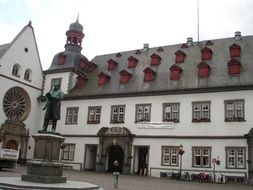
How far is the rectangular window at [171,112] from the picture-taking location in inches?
1281

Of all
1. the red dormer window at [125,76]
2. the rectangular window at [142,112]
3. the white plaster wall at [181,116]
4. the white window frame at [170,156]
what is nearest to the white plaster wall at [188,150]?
the white window frame at [170,156]

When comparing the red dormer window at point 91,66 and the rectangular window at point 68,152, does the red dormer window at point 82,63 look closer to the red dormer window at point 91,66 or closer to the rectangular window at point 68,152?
the red dormer window at point 91,66

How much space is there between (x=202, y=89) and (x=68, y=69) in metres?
15.8

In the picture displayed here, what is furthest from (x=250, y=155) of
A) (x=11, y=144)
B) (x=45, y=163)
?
(x=11, y=144)

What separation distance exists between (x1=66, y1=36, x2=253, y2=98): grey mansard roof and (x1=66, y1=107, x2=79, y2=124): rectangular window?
1.51m

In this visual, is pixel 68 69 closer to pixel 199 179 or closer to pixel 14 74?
pixel 14 74

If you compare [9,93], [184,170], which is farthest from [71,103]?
[184,170]

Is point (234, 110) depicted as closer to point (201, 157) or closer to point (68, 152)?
point (201, 157)

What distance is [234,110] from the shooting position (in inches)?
1180

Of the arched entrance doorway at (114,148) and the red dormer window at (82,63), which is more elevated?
the red dormer window at (82,63)

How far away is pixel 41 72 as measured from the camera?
41.6m

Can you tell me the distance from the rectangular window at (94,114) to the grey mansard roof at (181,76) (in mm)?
1367

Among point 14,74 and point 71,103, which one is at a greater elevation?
point 14,74

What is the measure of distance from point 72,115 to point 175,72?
1211 cm
